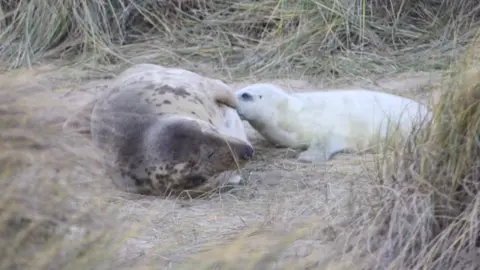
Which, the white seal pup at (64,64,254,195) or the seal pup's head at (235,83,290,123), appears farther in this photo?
the seal pup's head at (235,83,290,123)

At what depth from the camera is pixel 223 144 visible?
4871 millimetres

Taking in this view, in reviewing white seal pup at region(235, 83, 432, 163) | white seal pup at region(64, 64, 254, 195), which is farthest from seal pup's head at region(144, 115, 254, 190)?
white seal pup at region(235, 83, 432, 163)

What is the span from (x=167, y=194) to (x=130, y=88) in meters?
0.64

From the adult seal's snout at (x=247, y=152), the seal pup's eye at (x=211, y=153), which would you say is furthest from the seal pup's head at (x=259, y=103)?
the seal pup's eye at (x=211, y=153)

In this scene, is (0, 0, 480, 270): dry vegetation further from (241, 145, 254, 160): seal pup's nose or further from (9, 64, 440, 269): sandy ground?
(241, 145, 254, 160): seal pup's nose

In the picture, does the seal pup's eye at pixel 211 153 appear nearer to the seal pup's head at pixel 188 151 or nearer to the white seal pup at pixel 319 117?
the seal pup's head at pixel 188 151

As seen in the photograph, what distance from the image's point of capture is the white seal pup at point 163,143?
190 inches

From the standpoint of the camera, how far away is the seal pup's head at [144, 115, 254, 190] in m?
4.82

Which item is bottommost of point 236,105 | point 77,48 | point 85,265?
point 77,48

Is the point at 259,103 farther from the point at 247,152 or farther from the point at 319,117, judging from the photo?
the point at 247,152

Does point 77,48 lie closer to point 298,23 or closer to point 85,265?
point 298,23

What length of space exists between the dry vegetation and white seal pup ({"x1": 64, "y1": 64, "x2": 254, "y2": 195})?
132mm

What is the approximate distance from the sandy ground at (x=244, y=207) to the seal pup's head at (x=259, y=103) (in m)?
0.22

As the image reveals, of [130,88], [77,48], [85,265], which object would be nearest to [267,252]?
[85,265]
